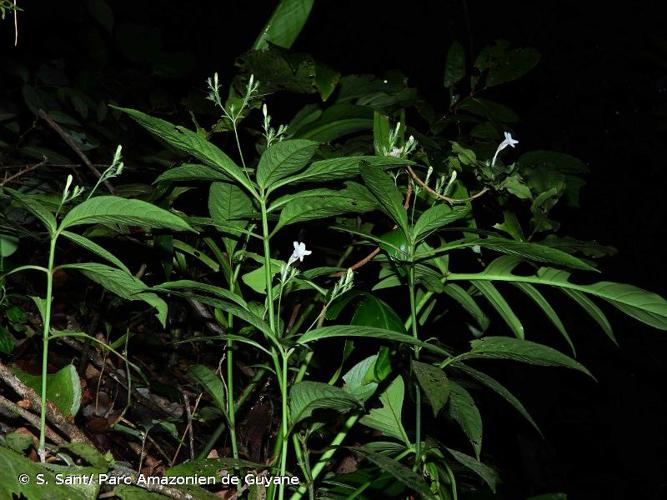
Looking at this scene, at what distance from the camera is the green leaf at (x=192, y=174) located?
803mm

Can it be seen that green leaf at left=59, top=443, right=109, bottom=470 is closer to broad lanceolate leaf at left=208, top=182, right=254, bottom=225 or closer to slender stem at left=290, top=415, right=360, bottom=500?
slender stem at left=290, top=415, right=360, bottom=500

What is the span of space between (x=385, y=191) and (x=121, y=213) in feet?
0.96

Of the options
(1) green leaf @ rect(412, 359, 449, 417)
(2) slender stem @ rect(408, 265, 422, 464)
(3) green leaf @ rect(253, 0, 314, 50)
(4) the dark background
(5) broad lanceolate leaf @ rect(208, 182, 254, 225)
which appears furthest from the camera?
(4) the dark background

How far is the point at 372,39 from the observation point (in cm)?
324

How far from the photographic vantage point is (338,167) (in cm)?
81

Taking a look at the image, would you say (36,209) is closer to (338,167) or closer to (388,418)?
(338,167)

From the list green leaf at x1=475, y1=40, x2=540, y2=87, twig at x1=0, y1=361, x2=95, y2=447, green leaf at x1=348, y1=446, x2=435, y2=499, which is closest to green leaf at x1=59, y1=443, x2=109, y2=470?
twig at x1=0, y1=361, x2=95, y2=447

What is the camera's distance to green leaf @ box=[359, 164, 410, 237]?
77cm

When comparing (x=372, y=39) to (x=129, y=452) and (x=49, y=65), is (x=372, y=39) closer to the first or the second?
(x=49, y=65)

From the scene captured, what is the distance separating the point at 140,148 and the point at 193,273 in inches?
19.0

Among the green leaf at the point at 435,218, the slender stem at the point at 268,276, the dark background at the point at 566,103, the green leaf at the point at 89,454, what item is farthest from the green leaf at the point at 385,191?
the dark background at the point at 566,103

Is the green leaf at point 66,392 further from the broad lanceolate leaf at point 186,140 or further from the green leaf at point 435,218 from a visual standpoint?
the green leaf at point 435,218

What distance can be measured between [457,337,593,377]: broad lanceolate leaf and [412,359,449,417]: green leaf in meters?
0.10

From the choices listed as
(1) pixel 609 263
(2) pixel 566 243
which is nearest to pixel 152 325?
(2) pixel 566 243
